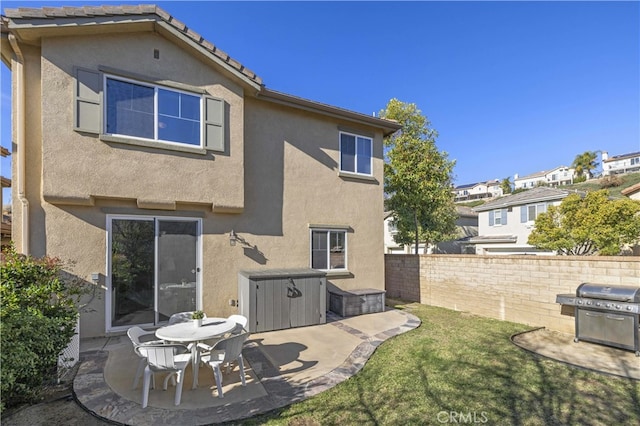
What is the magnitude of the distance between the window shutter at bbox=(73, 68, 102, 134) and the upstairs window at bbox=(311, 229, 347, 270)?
21.6 feet

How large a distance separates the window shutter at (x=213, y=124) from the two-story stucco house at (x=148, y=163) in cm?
4

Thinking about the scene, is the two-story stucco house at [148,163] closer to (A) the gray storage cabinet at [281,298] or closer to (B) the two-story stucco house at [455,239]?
(A) the gray storage cabinet at [281,298]

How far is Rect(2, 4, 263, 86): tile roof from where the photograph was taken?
5996 millimetres

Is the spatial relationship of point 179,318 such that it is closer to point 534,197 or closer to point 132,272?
point 132,272

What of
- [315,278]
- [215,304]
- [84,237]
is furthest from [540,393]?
[84,237]

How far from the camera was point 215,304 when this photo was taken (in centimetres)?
804

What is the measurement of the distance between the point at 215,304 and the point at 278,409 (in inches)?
184

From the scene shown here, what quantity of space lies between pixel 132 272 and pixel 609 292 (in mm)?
11436

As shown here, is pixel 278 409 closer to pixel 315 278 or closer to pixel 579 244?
pixel 315 278

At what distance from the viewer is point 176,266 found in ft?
24.9

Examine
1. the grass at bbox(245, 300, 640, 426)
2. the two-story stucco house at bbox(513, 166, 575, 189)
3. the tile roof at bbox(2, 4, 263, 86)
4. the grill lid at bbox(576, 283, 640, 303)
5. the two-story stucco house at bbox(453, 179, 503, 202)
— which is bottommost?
the grass at bbox(245, 300, 640, 426)

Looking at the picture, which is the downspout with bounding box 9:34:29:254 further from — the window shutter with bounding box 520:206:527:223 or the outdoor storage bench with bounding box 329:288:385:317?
the window shutter with bounding box 520:206:527:223

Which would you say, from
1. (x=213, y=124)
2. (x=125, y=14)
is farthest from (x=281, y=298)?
(x=125, y=14)

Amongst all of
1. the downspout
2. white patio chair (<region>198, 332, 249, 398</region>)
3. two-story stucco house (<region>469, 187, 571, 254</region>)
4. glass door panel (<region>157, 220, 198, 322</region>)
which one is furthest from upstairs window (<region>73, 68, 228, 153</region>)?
two-story stucco house (<region>469, 187, 571, 254</region>)
